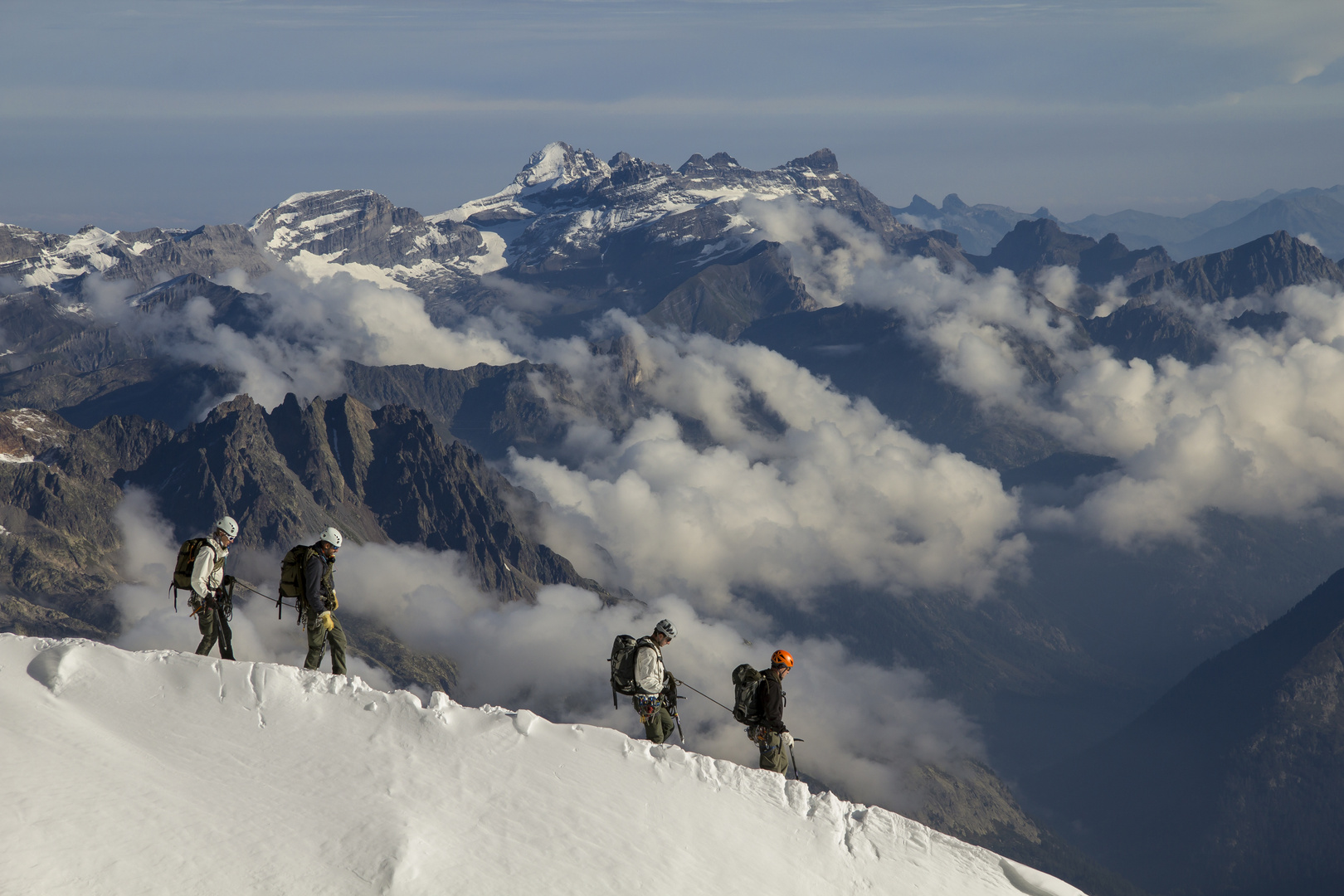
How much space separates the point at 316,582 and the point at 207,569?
385cm

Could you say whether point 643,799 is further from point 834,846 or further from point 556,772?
point 834,846

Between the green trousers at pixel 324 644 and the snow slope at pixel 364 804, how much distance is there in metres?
1.62

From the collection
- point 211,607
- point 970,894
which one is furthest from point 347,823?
point 970,894

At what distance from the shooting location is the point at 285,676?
3011 centimetres

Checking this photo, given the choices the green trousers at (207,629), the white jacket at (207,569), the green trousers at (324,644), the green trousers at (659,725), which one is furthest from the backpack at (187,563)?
the green trousers at (659,725)

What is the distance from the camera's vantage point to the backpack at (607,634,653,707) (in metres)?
31.0

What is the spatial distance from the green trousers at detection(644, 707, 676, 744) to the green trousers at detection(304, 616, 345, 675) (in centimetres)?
1019

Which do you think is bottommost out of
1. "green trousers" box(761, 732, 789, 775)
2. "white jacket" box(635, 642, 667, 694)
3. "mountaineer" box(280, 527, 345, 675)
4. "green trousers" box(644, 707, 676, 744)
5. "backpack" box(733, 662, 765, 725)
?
"green trousers" box(761, 732, 789, 775)

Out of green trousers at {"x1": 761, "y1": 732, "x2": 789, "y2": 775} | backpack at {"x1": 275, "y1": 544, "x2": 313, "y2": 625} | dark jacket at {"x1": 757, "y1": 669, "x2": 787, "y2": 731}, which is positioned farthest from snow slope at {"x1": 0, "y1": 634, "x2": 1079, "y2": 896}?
backpack at {"x1": 275, "y1": 544, "x2": 313, "y2": 625}

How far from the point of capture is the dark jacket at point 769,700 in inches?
1219

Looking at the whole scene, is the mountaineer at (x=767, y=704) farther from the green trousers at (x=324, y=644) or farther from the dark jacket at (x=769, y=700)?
the green trousers at (x=324, y=644)

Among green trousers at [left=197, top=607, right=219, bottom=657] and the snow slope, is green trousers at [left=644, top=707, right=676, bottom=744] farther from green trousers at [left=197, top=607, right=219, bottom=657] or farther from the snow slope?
green trousers at [left=197, top=607, right=219, bottom=657]

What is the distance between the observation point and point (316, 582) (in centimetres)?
3086

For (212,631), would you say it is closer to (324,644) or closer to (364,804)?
(324,644)
